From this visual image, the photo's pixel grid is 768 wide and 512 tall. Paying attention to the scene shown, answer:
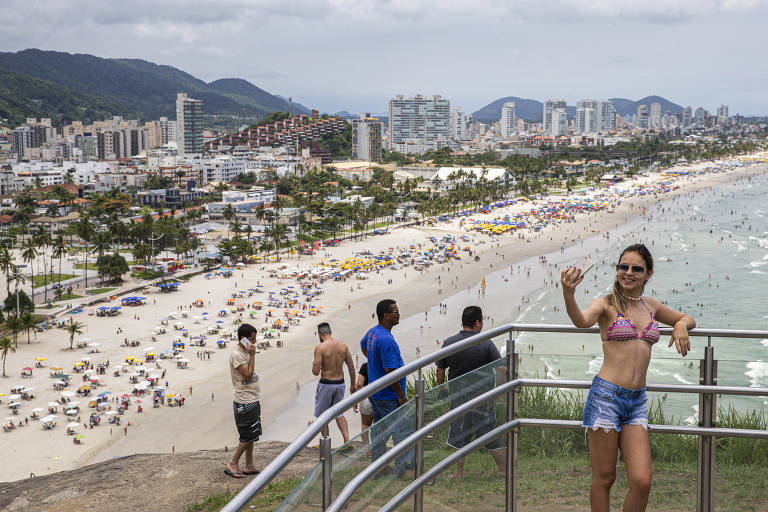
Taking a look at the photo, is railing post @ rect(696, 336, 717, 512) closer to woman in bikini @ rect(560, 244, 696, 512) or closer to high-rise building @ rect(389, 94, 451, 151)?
woman in bikini @ rect(560, 244, 696, 512)

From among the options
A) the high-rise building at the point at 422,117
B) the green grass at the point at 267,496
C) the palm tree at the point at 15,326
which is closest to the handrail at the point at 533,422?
the green grass at the point at 267,496

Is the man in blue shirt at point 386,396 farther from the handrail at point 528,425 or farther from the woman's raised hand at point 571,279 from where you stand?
the woman's raised hand at point 571,279

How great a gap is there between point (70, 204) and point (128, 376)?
2093 inches

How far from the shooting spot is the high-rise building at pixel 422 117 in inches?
7239

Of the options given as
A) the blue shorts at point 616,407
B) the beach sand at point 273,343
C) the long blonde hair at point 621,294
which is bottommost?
the beach sand at point 273,343

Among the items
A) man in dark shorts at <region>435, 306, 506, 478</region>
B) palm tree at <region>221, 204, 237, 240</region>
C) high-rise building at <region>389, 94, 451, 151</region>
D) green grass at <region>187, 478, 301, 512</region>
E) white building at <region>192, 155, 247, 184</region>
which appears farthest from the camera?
high-rise building at <region>389, 94, 451, 151</region>

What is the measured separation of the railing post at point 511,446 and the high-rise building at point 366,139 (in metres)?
119

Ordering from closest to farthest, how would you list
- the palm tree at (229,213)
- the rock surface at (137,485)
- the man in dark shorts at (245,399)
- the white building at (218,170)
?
the rock surface at (137,485), the man in dark shorts at (245,399), the palm tree at (229,213), the white building at (218,170)

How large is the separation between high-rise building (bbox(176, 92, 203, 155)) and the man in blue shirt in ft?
450

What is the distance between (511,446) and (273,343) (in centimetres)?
2264

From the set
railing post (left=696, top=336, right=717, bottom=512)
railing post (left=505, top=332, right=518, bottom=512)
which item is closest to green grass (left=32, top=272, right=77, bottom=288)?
railing post (left=505, top=332, right=518, bottom=512)

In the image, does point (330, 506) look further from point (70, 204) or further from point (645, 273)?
point (70, 204)

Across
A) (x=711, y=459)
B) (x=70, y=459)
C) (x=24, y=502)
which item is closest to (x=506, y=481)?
(x=711, y=459)

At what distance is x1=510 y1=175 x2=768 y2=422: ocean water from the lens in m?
3.35
